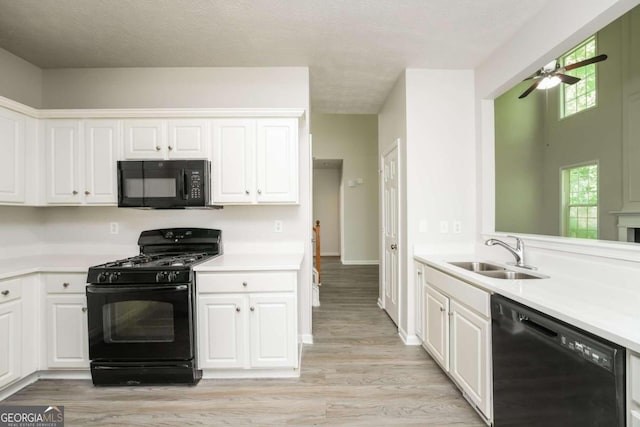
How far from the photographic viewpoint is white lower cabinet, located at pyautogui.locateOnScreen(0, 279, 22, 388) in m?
1.94

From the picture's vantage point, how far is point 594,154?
14.8ft

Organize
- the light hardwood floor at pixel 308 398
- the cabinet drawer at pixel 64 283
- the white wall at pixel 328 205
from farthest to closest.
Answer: the white wall at pixel 328 205 → the cabinet drawer at pixel 64 283 → the light hardwood floor at pixel 308 398

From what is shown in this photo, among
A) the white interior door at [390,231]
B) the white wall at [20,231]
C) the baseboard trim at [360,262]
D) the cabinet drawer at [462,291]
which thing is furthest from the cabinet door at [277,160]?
the baseboard trim at [360,262]

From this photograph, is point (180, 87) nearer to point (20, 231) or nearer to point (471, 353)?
point (20, 231)

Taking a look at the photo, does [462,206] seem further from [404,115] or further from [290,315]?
[290,315]

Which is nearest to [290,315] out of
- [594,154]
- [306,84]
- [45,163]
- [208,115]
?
[208,115]

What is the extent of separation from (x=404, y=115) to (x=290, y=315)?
2.20 meters

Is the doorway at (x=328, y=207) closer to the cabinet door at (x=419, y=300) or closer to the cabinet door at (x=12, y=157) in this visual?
the cabinet door at (x=419, y=300)

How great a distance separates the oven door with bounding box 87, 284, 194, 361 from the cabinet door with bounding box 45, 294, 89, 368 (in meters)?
0.21

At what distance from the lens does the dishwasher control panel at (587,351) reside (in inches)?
38.1

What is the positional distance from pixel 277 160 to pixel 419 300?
6.11 feet

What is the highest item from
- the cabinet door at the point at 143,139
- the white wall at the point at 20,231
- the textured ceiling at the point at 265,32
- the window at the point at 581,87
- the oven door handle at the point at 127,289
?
the window at the point at 581,87

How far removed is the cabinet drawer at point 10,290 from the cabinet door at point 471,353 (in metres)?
3.18

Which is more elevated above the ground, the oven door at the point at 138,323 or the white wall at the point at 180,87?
the white wall at the point at 180,87
